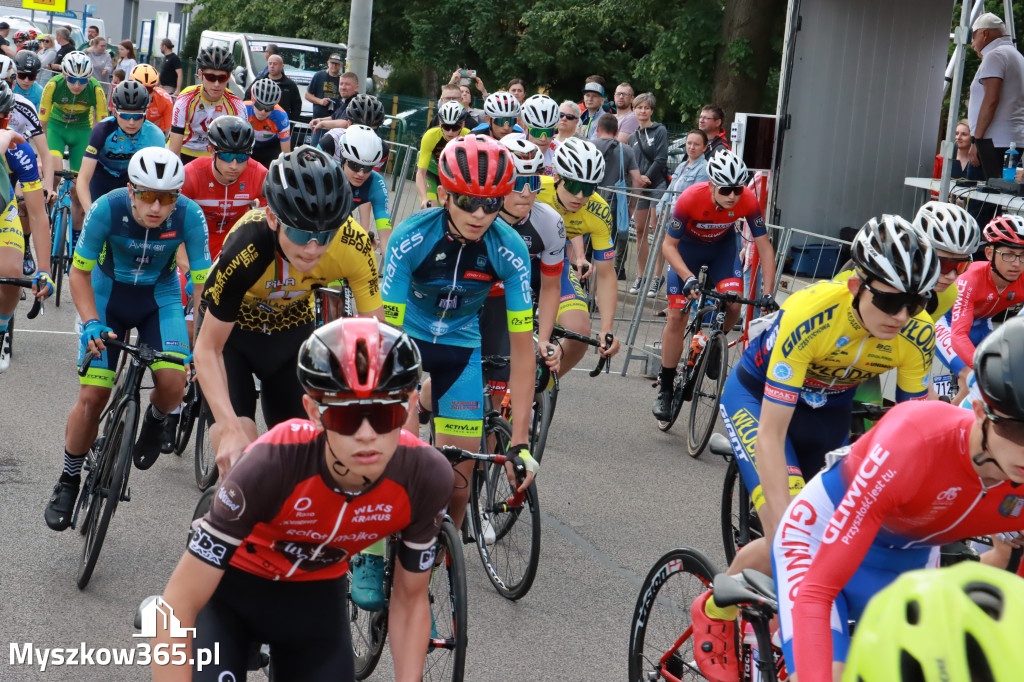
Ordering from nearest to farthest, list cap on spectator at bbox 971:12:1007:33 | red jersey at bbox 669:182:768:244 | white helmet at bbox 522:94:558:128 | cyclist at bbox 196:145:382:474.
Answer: cyclist at bbox 196:145:382:474 < red jersey at bbox 669:182:768:244 < cap on spectator at bbox 971:12:1007:33 < white helmet at bbox 522:94:558:128

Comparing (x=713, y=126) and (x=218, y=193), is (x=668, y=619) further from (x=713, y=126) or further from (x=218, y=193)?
(x=713, y=126)

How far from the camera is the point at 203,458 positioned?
25.0 feet

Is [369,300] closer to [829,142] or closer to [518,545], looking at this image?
[518,545]

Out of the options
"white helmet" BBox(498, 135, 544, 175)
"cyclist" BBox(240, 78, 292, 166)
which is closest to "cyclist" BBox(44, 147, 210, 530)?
"white helmet" BBox(498, 135, 544, 175)

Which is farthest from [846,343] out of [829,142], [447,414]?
[829,142]

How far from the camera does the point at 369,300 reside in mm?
5316

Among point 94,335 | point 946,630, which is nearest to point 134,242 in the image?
point 94,335

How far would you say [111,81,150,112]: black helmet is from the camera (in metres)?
10.2

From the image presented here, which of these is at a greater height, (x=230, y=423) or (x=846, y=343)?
(x=846, y=343)

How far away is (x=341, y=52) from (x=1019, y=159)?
2022 centimetres

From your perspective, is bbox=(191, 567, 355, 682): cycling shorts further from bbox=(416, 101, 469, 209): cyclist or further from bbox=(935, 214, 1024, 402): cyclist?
bbox=(416, 101, 469, 209): cyclist

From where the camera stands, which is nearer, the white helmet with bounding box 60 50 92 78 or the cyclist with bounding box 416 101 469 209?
the cyclist with bounding box 416 101 469 209

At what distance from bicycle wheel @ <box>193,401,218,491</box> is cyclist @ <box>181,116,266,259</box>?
56.4 inches

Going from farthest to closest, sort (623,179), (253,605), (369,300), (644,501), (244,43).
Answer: (244,43) < (623,179) < (644,501) < (369,300) < (253,605)
